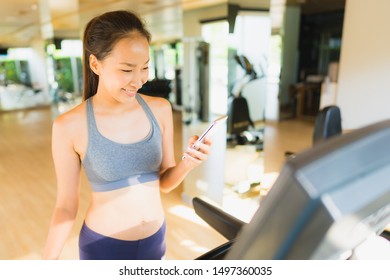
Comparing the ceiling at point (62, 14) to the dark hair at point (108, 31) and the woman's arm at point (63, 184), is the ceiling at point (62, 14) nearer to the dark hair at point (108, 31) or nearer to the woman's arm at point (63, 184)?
the dark hair at point (108, 31)

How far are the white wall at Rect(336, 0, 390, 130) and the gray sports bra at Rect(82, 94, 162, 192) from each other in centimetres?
333

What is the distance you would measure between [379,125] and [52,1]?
687 centimetres

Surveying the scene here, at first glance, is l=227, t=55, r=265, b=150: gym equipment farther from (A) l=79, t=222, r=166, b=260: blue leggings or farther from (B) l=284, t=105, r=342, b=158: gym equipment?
(A) l=79, t=222, r=166, b=260: blue leggings

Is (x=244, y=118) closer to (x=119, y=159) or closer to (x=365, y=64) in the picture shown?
(x=365, y=64)

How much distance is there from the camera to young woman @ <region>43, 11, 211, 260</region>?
33.9 inches

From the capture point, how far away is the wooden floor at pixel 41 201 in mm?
2535

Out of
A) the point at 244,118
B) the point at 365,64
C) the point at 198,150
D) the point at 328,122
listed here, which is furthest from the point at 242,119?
the point at 198,150

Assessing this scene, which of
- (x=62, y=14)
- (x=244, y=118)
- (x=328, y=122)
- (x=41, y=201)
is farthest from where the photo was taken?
(x=62, y=14)

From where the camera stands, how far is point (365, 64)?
4.01 meters

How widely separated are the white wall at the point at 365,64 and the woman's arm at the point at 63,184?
3.54 metres

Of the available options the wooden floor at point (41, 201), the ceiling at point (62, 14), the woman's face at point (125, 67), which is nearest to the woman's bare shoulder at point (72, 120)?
the woman's face at point (125, 67)

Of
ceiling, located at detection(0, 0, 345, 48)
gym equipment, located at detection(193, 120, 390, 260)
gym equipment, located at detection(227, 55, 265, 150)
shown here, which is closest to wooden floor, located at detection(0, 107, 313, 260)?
gym equipment, located at detection(227, 55, 265, 150)

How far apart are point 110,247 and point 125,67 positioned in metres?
0.58

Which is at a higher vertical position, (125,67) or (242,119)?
(125,67)
